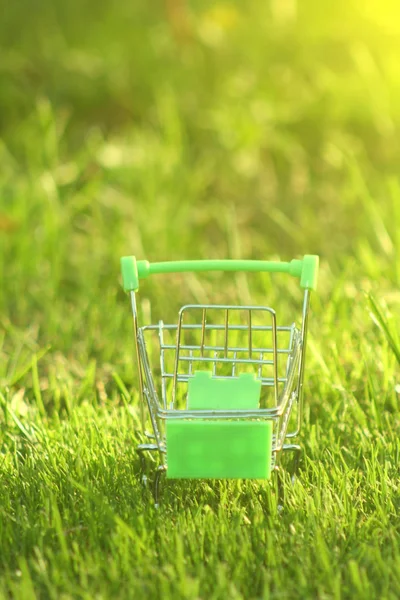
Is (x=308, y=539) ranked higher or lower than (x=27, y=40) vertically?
lower

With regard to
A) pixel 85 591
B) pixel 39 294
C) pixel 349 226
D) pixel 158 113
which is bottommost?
pixel 85 591

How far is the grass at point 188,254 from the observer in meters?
2.09

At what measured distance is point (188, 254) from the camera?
4.36 meters

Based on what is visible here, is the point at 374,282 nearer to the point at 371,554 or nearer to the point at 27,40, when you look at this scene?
the point at 371,554

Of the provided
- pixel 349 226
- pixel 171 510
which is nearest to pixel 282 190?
pixel 349 226

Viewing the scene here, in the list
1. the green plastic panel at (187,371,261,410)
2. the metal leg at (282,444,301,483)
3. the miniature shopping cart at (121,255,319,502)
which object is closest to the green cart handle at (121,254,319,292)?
the miniature shopping cart at (121,255,319,502)

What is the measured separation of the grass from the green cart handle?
0.38 meters

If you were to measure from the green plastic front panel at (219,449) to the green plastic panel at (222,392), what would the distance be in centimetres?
27

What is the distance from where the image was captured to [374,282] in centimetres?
345

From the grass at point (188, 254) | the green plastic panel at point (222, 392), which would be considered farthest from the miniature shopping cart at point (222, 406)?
the grass at point (188, 254)

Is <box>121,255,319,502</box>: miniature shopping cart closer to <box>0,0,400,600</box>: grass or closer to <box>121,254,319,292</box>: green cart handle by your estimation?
<box>121,254,319,292</box>: green cart handle

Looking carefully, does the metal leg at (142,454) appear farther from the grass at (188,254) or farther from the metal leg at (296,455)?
the metal leg at (296,455)

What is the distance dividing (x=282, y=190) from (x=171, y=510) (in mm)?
3014

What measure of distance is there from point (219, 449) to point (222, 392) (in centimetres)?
33
